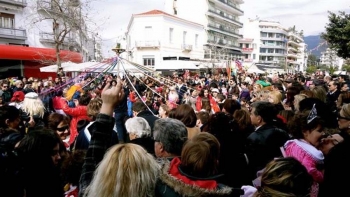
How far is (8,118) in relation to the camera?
4102 mm

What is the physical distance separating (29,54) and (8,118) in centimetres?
2492

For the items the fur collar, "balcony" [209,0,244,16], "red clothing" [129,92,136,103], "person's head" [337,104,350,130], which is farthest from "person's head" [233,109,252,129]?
"balcony" [209,0,244,16]

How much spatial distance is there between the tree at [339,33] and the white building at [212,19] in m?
37.6

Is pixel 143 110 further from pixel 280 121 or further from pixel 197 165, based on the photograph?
pixel 197 165

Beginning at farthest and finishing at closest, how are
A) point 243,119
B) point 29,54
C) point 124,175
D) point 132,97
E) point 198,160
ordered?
1. point 29,54
2. point 132,97
3. point 243,119
4. point 198,160
5. point 124,175

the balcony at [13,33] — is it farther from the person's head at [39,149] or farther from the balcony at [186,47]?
the person's head at [39,149]

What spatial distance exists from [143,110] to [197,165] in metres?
3.39

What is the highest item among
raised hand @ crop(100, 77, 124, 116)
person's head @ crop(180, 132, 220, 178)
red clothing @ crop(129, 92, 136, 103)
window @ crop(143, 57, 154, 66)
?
window @ crop(143, 57, 154, 66)

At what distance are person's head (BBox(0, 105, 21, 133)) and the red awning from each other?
75.5 ft

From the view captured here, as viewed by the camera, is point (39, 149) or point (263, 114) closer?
point (39, 149)

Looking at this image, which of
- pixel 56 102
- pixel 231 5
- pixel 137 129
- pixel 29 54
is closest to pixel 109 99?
pixel 137 129

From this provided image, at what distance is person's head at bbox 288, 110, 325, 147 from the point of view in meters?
3.19

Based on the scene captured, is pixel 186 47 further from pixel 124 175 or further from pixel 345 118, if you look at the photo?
pixel 124 175

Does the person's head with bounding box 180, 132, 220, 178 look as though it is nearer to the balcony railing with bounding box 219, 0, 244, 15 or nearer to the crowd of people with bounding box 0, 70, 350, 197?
the crowd of people with bounding box 0, 70, 350, 197
